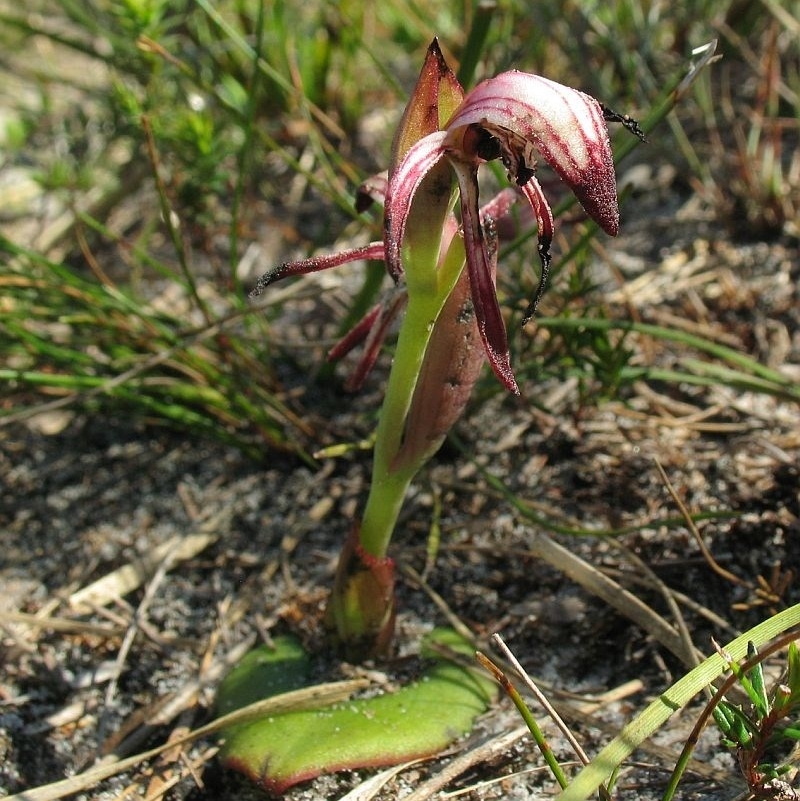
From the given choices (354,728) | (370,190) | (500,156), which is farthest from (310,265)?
(354,728)

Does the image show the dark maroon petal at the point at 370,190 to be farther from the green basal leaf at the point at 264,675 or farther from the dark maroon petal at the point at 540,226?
the green basal leaf at the point at 264,675

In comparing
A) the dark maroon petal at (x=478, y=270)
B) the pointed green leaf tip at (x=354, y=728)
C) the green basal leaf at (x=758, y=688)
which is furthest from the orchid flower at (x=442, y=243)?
the green basal leaf at (x=758, y=688)

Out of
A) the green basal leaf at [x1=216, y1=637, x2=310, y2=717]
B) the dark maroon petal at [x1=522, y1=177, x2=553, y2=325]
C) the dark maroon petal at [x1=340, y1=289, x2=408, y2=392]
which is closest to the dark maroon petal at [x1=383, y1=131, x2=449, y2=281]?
the dark maroon petal at [x1=522, y1=177, x2=553, y2=325]

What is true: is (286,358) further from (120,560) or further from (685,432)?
(685,432)

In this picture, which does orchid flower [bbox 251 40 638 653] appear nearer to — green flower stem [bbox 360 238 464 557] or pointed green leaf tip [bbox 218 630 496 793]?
green flower stem [bbox 360 238 464 557]

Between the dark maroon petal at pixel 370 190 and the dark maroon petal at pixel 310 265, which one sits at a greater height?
the dark maroon petal at pixel 370 190

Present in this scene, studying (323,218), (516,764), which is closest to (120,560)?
(516,764)

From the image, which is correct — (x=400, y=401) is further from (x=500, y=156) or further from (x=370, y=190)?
(x=500, y=156)
